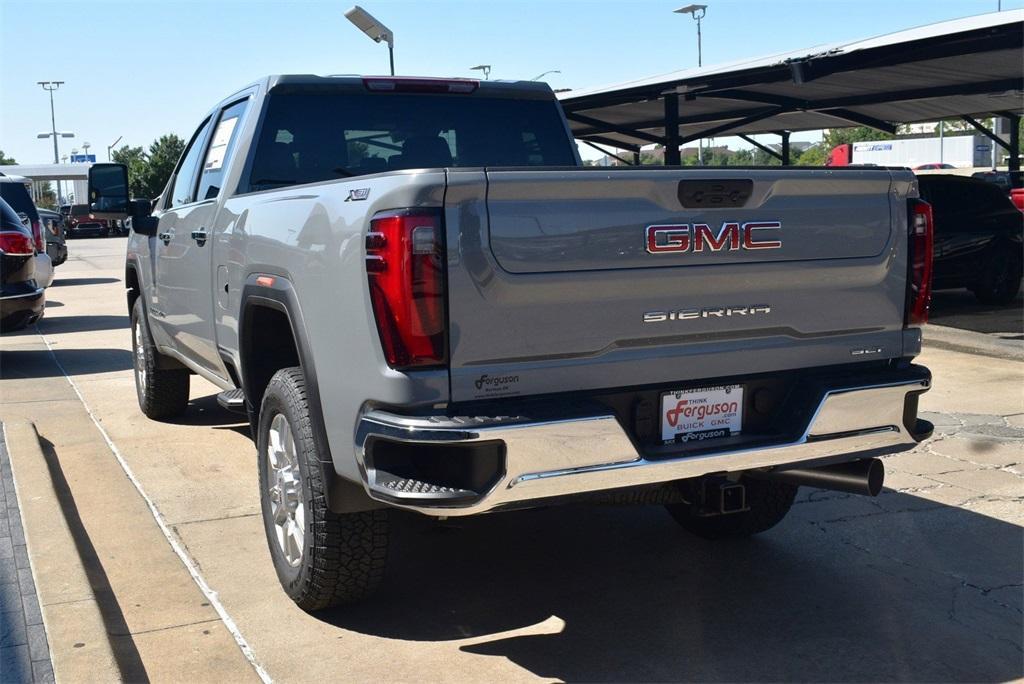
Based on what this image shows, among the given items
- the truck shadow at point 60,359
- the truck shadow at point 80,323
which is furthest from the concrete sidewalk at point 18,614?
the truck shadow at point 80,323

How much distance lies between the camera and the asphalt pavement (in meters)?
3.81

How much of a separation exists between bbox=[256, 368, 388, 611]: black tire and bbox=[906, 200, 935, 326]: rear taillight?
2.03 metres

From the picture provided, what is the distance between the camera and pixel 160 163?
252 feet

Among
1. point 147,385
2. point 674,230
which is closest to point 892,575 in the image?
point 674,230

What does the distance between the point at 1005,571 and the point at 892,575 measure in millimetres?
482

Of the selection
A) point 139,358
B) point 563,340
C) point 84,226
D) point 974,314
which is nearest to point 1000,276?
point 974,314

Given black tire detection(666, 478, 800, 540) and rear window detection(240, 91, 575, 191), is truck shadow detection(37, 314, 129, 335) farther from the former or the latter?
black tire detection(666, 478, 800, 540)

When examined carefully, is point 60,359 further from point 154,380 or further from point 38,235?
point 38,235

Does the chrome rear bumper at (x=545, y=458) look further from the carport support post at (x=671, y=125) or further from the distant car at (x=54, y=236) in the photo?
the distant car at (x=54, y=236)

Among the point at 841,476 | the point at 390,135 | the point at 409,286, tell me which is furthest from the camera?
the point at 390,135

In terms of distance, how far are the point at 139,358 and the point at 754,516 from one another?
15.3 ft

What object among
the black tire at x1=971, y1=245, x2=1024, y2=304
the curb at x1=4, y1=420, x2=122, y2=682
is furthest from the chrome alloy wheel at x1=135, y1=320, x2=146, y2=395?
the black tire at x1=971, y1=245, x2=1024, y2=304

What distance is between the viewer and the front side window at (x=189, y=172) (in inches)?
249

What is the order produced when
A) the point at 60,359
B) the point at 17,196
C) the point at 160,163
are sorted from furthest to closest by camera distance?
1. the point at 160,163
2. the point at 17,196
3. the point at 60,359
